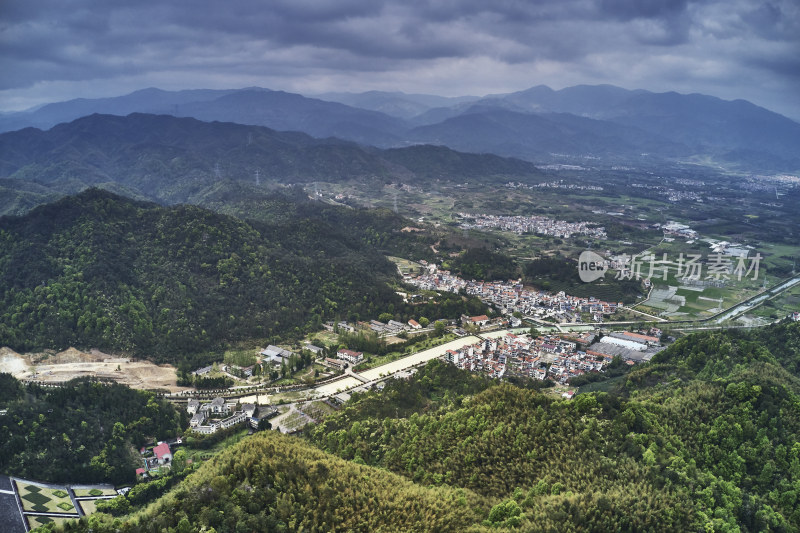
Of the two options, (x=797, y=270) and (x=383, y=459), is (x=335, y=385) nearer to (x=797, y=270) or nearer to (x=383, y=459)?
(x=383, y=459)

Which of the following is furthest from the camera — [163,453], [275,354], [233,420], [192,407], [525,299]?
[525,299]

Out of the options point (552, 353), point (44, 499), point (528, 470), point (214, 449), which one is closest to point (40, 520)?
point (44, 499)

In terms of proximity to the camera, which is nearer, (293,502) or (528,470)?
(293,502)

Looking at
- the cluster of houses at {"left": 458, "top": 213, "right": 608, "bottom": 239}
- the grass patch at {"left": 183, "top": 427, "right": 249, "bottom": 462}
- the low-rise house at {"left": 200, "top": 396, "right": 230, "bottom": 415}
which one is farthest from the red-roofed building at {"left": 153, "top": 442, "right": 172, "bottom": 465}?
the cluster of houses at {"left": 458, "top": 213, "right": 608, "bottom": 239}

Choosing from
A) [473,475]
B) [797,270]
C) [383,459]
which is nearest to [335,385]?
[383,459]

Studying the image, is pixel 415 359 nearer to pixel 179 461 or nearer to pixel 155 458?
pixel 179 461

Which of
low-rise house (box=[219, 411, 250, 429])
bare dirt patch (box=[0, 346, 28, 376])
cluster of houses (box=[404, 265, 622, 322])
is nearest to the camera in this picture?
low-rise house (box=[219, 411, 250, 429])

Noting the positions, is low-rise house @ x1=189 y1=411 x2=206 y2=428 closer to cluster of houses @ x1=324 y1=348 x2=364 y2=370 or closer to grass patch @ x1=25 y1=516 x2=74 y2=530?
grass patch @ x1=25 y1=516 x2=74 y2=530
